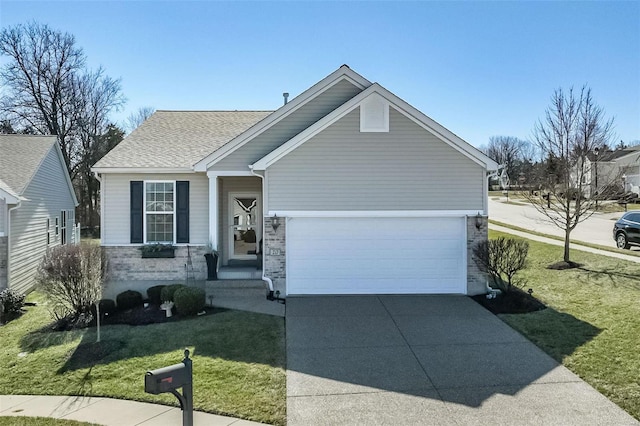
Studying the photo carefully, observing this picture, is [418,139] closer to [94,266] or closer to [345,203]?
[345,203]

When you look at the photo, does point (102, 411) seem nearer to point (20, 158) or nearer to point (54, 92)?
point (20, 158)

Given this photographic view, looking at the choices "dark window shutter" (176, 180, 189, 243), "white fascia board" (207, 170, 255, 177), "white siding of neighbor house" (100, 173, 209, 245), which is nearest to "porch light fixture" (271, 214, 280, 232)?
"white fascia board" (207, 170, 255, 177)

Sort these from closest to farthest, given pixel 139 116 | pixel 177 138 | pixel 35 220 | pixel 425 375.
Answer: pixel 425 375
pixel 177 138
pixel 35 220
pixel 139 116

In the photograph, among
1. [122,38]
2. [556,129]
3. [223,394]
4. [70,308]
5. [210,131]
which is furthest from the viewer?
[556,129]

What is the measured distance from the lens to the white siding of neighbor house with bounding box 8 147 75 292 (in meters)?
13.2

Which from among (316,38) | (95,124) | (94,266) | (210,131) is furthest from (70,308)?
(95,124)

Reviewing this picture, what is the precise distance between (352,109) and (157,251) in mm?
6800

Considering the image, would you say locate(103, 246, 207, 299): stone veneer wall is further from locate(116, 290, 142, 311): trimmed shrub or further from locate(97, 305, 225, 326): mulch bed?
locate(97, 305, 225, 326): mulch bed

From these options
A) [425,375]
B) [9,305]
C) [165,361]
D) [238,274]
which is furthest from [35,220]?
[425,375]

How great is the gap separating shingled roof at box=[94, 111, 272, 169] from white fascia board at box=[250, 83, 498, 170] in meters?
2.76

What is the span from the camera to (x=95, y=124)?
35844 millimetres

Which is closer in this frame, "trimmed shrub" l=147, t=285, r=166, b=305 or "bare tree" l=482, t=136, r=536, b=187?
"trimmed shrub" l=147, t=285, r=166, b=305

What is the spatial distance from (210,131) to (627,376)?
13084 millimetres

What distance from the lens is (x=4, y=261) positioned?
40.6 feet
